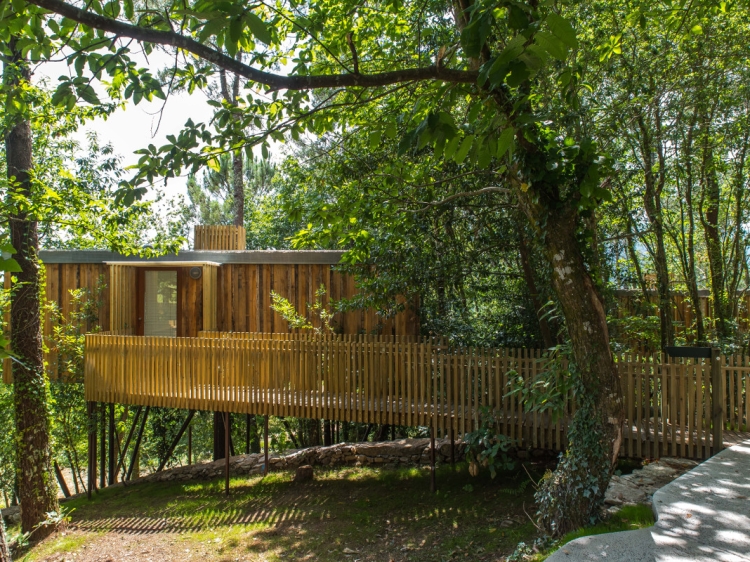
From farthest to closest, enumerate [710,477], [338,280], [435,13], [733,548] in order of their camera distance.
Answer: [338,280], [435,13], [710,477], [733,548]

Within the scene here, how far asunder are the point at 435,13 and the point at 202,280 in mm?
6670

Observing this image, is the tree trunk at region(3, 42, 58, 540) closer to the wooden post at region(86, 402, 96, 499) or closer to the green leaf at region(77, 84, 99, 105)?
the wooden post at region(86, 402, 96, 499)

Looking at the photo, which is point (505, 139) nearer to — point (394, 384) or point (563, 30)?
point (563, 30)

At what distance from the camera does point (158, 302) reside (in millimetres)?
12102

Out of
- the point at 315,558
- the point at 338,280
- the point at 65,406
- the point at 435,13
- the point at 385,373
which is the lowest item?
the point at 315,558

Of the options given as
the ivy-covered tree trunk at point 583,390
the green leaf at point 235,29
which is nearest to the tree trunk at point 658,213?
the ivy-covered tree trunk at point 583,390

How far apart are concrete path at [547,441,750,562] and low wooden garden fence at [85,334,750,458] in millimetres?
1536

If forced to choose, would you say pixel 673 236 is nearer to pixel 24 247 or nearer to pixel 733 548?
pixel 733 548

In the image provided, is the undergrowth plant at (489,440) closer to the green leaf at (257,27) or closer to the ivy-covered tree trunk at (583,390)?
the ivy-covered tree trunk at (583,390)

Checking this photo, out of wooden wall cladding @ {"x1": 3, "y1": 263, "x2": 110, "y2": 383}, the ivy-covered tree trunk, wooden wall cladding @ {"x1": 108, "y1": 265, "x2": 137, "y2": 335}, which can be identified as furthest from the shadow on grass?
wooden wall cladding @ {"x1": 3, "y1": 263, "x2": 110, "y2": 383}

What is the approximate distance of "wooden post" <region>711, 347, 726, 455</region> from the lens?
609cm

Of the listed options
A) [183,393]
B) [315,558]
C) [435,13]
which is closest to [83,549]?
[183,393]

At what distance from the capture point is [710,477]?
16.1 ft

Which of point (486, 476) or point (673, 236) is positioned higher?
point (673, 236)
